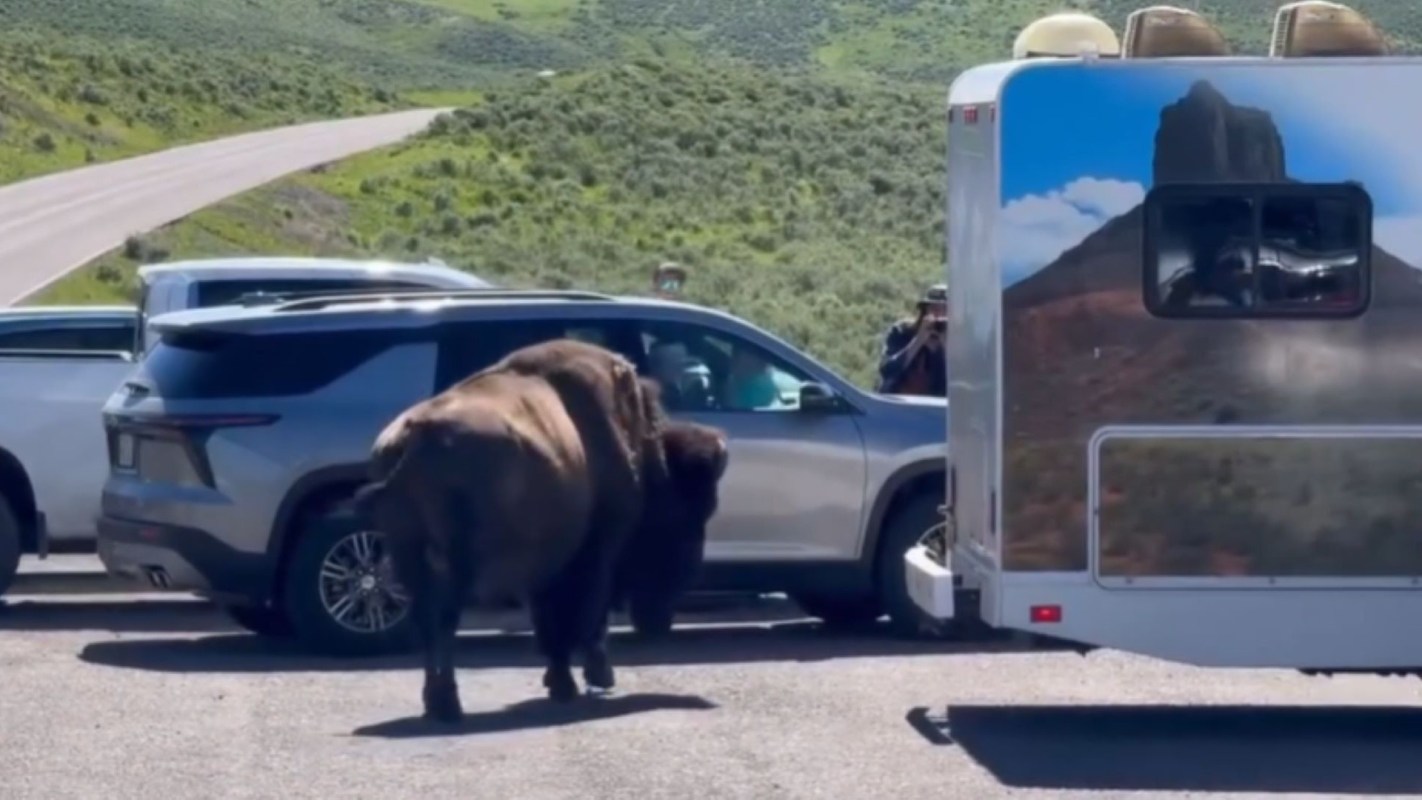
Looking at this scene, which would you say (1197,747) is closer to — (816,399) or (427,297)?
(816,399)

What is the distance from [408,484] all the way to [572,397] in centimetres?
103

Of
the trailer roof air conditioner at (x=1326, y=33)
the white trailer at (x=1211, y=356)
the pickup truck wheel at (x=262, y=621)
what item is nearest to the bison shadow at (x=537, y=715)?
the white trailer at (x=1211, y=356)

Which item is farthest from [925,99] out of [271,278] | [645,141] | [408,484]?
[408,484]

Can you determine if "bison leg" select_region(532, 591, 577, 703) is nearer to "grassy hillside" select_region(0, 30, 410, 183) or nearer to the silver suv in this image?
the silver suv

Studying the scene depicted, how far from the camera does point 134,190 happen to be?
53844 mm

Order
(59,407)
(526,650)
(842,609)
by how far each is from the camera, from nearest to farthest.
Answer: (526,650) < (842,609) < (59,407)

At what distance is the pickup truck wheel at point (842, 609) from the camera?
14234 millimetres

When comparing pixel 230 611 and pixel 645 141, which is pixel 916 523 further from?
pixel 645 141

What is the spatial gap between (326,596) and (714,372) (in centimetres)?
234

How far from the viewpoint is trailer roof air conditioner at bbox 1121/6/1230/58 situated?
10.9 m

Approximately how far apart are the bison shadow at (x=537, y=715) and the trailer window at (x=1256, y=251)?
2.89 metres

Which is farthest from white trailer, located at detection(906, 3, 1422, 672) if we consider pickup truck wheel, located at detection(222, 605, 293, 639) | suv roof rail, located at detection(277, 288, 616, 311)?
pickup truck wheel, located at detection(222, 605, 293, 639)

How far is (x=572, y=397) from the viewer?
39.7 feet

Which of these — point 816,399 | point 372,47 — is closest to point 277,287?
point 816,399
